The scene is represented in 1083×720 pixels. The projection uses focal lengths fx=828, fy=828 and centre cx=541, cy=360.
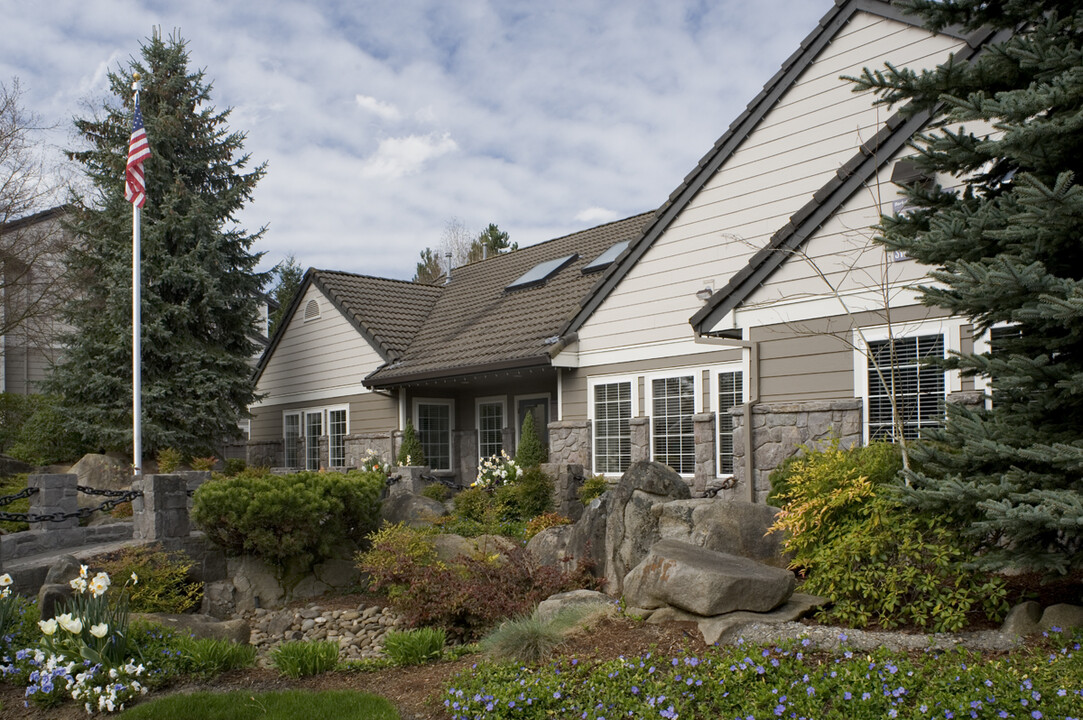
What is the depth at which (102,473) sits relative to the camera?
57.6ft

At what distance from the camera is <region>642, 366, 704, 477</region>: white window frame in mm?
12727

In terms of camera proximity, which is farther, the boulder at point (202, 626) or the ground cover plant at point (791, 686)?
the boulder at point (202, 626)

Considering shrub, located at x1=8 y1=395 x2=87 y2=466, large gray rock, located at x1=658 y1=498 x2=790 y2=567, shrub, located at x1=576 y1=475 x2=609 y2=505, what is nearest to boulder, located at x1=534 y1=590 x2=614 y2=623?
large gray rock, located at x1=658 y1=498 x2=790 y2=567

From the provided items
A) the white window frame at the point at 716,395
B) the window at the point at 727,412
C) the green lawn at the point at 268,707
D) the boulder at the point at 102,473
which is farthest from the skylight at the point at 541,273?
the green lawn at the point at 268,707

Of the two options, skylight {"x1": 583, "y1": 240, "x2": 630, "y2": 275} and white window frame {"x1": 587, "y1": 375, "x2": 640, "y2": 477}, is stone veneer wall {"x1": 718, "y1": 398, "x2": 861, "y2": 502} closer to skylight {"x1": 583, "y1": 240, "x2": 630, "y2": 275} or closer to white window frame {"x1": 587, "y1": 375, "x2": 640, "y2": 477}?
white window frame {"x1": 587, "y1": 375, "x2": 640, "y2": 477}

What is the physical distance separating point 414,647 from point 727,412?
7.02m

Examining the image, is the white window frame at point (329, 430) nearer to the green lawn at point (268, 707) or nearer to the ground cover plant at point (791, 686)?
the green lawn at point (268, 707)

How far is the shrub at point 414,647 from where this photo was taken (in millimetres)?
6547

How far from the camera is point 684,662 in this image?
5.07m

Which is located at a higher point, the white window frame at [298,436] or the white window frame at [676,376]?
the white window frame at [676,376]

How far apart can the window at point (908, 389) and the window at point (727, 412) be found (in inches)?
117

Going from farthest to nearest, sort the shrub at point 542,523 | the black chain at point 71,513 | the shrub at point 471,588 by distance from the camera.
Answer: the shrub at point 542,523 < the black chain at point 71,513 < the shrub at point 471,588

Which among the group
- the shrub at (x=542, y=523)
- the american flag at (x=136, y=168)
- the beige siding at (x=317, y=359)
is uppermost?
the american flag at (x=136, y=168)

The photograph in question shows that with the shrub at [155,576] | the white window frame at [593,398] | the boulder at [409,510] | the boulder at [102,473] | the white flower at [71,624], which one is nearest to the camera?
the white flower at [71,624]
